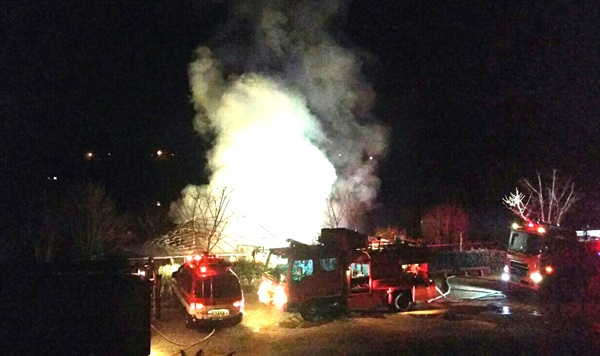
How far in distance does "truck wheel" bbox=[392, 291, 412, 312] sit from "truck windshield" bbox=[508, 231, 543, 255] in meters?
5.35

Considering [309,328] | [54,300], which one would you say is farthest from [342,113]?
[54,300]

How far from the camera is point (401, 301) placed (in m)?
17.9

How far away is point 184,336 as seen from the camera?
14.8 m

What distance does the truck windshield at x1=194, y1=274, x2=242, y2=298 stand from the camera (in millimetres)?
15177

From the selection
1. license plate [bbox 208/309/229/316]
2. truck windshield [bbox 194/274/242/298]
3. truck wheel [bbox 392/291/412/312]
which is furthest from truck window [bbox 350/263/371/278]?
license plate [bbox 208/309/229/316]

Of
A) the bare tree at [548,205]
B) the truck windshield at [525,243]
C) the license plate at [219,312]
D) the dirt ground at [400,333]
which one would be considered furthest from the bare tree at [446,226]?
the license plate at [219,312]

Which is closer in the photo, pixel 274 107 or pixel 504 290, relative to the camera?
pixel 504 290

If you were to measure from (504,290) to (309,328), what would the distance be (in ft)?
30.3

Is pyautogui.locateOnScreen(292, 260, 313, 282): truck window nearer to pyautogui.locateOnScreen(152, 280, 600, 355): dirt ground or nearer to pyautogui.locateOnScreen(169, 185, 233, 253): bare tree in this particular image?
pyautogui.locateOnScreen(152, 280, 600, 355): dirt ground

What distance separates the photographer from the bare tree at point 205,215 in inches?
914

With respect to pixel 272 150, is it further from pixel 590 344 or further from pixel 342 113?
pixel 590 344

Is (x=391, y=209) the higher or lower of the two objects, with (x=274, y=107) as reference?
lower

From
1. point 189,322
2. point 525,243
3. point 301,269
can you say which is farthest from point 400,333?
point 525,243

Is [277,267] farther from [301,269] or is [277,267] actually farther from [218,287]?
[218,287]
